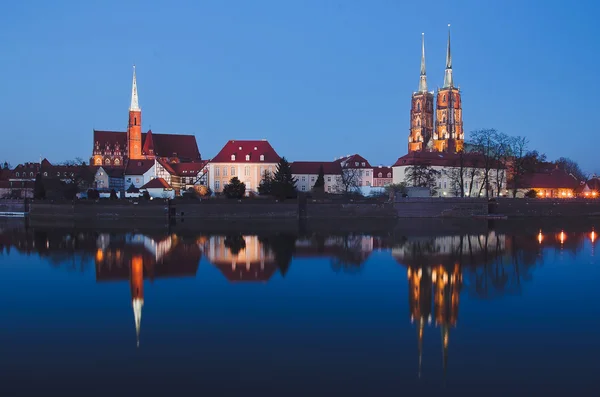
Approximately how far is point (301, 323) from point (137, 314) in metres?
4.09

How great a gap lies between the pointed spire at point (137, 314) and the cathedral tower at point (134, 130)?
69.6 meters

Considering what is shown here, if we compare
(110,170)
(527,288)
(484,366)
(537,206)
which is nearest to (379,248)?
(527,288)

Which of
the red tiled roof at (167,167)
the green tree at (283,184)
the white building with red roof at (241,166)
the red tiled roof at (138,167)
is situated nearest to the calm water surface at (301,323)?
the green tree at (283,184)

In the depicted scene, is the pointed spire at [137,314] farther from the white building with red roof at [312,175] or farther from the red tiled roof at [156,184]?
the white building with red roof at [312,175]

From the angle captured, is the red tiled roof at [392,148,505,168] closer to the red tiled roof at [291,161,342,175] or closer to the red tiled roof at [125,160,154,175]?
the red tiled roof at [291,161,342,175]

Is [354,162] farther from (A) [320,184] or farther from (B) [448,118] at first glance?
(B) [448,118]

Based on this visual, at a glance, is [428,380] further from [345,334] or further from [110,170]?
[110,170]

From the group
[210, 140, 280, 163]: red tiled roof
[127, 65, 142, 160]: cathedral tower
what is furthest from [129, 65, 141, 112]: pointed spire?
[210, 140, 280, 163]: red tiled roof

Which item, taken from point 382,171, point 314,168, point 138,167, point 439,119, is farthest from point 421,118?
point 138,167

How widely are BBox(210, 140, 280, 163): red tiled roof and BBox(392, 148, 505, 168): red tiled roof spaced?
1470 centimetres

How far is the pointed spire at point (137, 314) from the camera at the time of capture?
12.6 metres

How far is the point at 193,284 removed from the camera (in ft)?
62.1

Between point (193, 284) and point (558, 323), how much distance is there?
10.6 meters

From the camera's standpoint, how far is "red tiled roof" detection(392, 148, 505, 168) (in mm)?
64000
